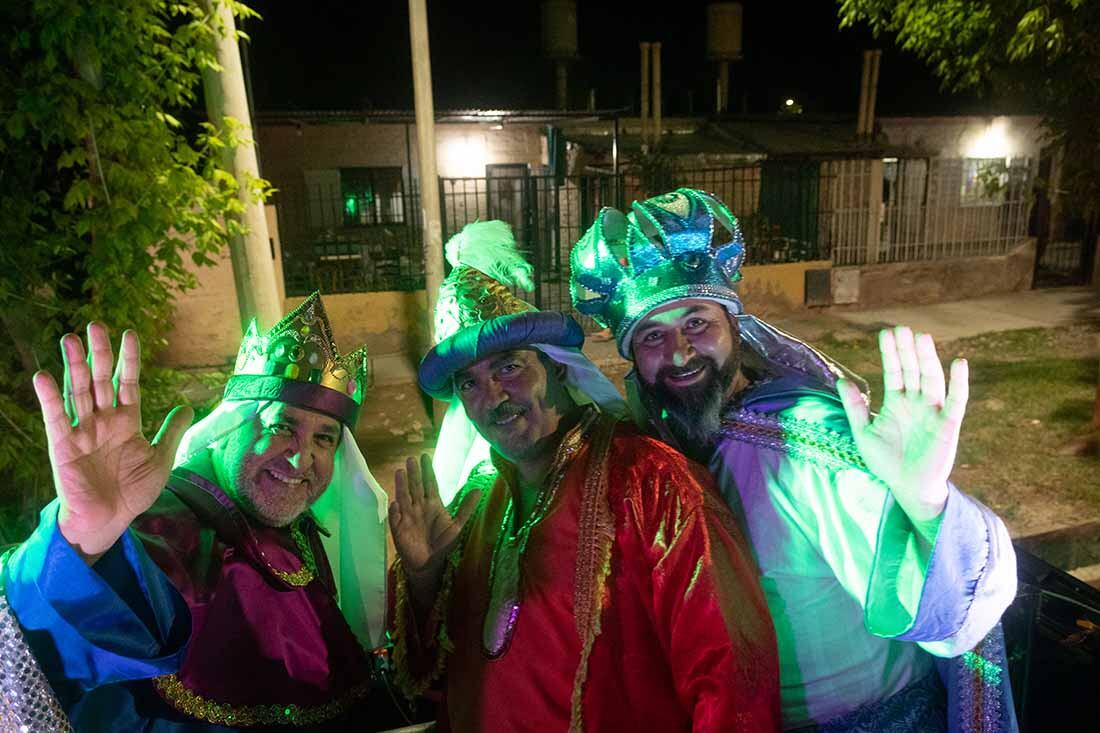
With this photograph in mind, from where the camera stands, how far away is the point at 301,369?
2393 millimetres

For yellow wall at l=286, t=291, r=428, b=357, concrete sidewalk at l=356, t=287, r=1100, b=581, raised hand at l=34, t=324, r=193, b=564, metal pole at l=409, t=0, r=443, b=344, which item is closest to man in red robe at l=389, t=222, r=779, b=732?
raised hand at l=34, t=324, r=193, b=564

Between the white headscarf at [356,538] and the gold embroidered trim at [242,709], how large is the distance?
13.3 inches

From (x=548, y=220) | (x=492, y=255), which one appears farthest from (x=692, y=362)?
(x=548, y=220)

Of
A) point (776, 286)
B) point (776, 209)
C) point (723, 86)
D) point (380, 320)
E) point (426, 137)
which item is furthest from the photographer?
point (723, 86)

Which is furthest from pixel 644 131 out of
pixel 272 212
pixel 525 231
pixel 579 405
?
pixel 579 405

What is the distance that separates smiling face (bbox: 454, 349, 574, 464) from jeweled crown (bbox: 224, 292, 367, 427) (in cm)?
44

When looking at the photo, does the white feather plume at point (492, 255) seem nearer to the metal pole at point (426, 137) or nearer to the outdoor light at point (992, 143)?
the metal pole at point (426, 137)

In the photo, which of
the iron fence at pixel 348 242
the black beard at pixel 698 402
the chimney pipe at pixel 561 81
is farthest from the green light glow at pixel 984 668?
the chimney pipe at pixel 561 81

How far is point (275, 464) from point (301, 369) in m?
0.31

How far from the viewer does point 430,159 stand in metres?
7.84

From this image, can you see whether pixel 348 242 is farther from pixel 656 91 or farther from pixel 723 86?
pixel 723 86

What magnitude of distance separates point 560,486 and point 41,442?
2.86 metres

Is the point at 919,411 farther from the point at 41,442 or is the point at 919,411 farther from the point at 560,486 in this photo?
the point at 41,442

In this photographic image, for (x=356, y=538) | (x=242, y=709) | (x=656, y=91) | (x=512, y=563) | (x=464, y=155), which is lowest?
(x=242, y=709)
